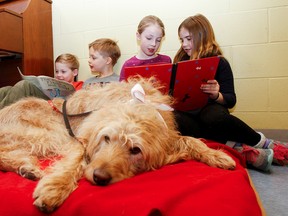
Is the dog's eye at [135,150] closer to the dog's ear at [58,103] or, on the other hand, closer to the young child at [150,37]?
the dog's ear at [58,103]

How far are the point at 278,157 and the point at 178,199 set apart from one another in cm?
127

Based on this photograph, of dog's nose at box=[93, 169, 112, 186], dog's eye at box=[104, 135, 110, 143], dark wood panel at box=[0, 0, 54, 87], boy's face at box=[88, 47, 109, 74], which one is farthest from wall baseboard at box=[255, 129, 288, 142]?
dark wood panel at box=[0, 0, 54, 87]

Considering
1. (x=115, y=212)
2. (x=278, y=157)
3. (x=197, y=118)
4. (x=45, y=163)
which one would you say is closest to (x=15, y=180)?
(x=45, y=163)

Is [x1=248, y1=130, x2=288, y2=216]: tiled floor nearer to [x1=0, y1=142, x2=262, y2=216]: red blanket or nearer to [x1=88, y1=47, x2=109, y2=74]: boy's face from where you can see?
[x1=0, y1=142, x2=262, y2=216]: red blanket

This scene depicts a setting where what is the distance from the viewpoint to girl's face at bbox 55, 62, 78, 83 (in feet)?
9.68

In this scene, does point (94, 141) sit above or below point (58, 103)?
below

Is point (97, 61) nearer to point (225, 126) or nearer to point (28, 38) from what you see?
point (28, 38)

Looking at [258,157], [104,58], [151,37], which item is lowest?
[258,157]

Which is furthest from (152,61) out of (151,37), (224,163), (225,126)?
(224,163)

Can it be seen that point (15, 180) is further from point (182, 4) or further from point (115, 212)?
point (182, 4)

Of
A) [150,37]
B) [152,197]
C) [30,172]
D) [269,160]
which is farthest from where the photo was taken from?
[150,37]

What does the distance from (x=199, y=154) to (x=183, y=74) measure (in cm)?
48

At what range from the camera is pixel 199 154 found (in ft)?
4.50

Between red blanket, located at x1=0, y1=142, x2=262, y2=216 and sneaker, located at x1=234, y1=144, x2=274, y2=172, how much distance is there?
74 cm
